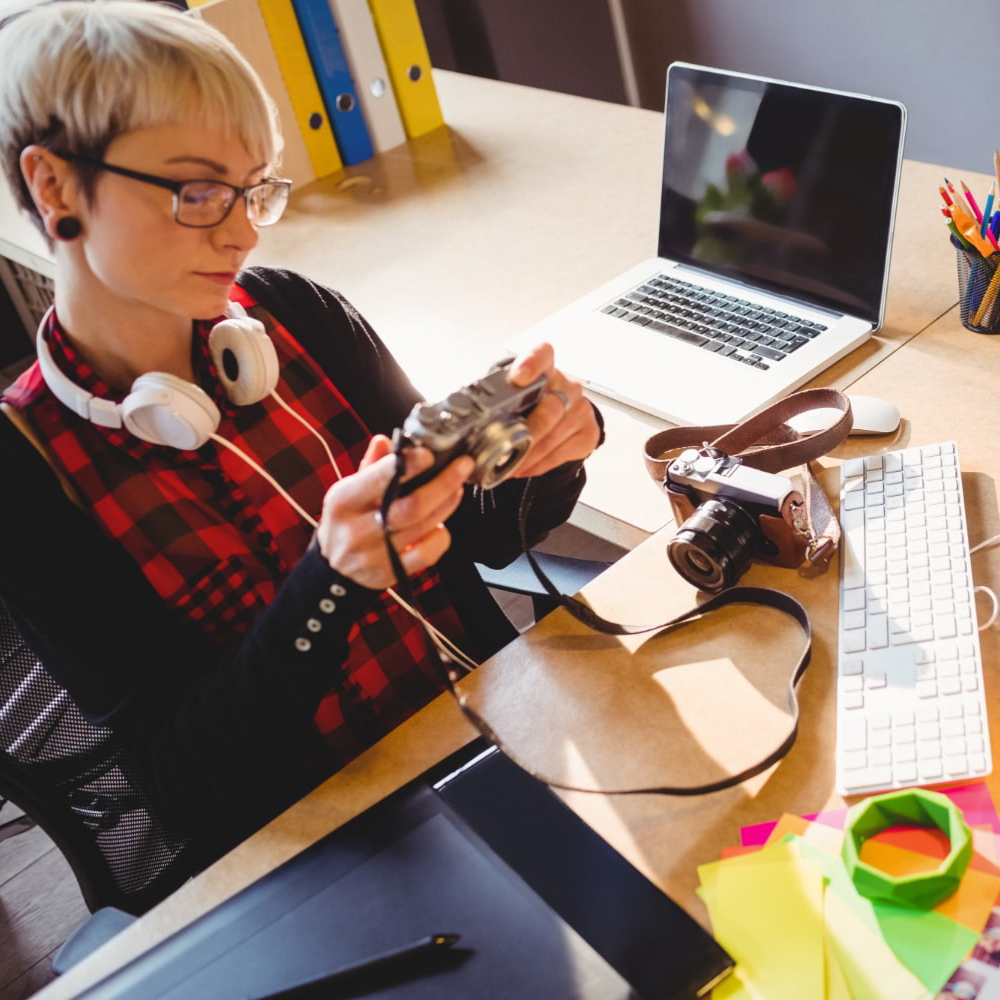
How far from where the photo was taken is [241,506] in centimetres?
101

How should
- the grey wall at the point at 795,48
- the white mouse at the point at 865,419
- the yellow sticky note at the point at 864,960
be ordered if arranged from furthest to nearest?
the grey wall at the point at 795,48 < the white mouse at the point at 865,419 < the yellow sticky note at the point at 864,960

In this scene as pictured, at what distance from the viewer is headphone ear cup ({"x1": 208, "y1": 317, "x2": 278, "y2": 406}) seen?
3.29ft

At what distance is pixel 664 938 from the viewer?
0.73m

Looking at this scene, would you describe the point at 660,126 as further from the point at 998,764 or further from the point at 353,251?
the point at 998,764

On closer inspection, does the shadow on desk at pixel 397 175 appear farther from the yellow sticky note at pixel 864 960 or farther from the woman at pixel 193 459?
the yellow sticky note at pixel 864 960

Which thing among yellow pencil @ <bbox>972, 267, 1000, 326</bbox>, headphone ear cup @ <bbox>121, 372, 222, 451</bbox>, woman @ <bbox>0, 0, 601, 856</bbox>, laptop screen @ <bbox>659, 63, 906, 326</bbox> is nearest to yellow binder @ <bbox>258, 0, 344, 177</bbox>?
laptop screen @ <bbox>659, 63, 906, 326</bbox>

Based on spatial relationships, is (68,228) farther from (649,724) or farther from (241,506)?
(649,724)

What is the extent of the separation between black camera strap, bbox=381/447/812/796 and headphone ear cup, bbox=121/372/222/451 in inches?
9.3

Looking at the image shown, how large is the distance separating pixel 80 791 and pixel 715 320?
3.00 ft

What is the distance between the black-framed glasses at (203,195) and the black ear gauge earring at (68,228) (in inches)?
1.9

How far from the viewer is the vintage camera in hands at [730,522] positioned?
3.13 feet

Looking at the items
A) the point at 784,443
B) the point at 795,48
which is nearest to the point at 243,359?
the point at 784,443

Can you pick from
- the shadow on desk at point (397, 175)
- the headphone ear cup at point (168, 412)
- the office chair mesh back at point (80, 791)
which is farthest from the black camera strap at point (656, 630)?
the shadow on desk at point (397, 175)

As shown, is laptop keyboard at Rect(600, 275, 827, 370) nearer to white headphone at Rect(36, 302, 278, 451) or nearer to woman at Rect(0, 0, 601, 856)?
woman at Rect(0, 0, 601, 856)
